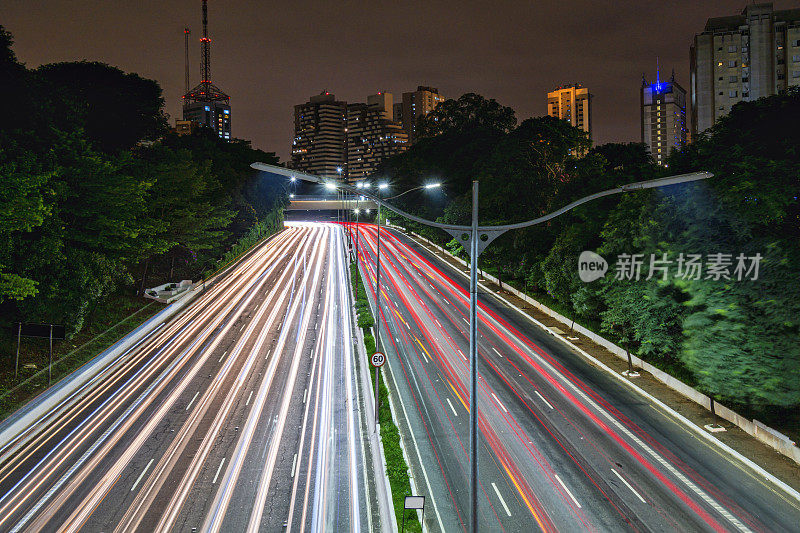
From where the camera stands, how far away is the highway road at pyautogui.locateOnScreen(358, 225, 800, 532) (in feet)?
53.1

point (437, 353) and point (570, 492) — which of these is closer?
point (570, 492)

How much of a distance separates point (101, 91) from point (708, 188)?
164ft

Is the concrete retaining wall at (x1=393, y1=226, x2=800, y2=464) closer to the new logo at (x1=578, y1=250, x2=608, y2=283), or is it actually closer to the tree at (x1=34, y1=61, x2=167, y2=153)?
the new logo at (x1=578, y1=250, x2=608, y2=283)

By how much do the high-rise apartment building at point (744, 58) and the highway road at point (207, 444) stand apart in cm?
9686

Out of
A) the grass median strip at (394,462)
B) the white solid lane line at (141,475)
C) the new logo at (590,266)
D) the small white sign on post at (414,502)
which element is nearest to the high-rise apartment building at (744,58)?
the new logo at (590,266)

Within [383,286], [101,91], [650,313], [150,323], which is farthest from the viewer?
[383,286]

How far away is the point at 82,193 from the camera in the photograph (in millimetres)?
32594

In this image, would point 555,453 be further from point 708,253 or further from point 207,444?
point 207,444

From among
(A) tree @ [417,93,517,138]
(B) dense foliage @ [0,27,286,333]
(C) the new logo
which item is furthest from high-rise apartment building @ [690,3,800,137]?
(B) dense foliage @ [0,27,286,333]

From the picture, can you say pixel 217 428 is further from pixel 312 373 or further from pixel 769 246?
pixel 769 246

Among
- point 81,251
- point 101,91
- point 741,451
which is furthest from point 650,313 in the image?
point 101,91

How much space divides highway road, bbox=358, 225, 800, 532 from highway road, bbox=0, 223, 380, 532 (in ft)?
10.2

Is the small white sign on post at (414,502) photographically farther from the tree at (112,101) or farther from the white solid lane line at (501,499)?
the tree at (112,101)

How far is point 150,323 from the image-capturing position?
3853cm
